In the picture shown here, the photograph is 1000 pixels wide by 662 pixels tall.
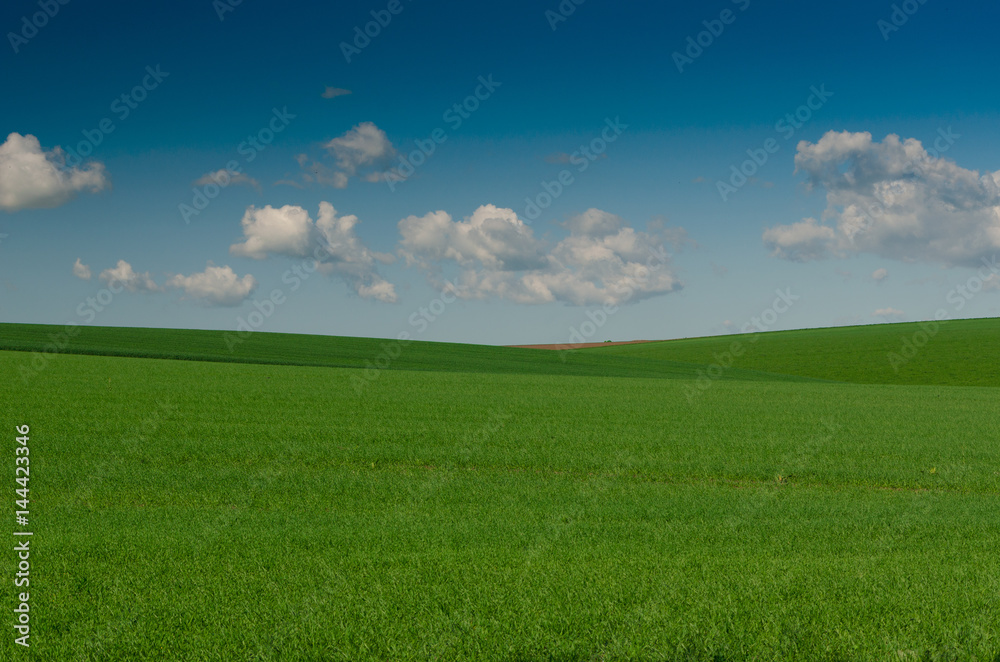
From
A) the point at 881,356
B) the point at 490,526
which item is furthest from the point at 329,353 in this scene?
the point at 881,356

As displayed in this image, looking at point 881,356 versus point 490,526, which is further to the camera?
point 881,356

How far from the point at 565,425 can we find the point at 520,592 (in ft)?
41.2

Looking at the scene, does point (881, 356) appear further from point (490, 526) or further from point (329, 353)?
point (490, 526)

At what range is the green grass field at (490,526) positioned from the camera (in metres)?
5.55

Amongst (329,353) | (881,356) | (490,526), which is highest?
(329,353)

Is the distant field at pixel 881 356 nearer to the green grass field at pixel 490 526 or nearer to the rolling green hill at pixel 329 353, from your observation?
the rolling green hill at pixel 329 353

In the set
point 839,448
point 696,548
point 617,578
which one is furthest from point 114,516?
point 839,448

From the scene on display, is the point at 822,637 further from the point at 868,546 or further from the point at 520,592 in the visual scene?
the point at 868,546

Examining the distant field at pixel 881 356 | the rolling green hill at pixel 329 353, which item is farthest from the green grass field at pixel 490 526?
the distant field at pixel 881 356

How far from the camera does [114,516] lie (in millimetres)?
9555

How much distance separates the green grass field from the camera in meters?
5.55

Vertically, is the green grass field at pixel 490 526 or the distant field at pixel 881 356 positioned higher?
the distant field at pixel 881 356

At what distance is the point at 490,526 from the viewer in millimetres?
9094

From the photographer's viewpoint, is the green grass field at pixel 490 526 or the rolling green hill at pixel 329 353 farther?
the rolling green hill at pixel 329 353
